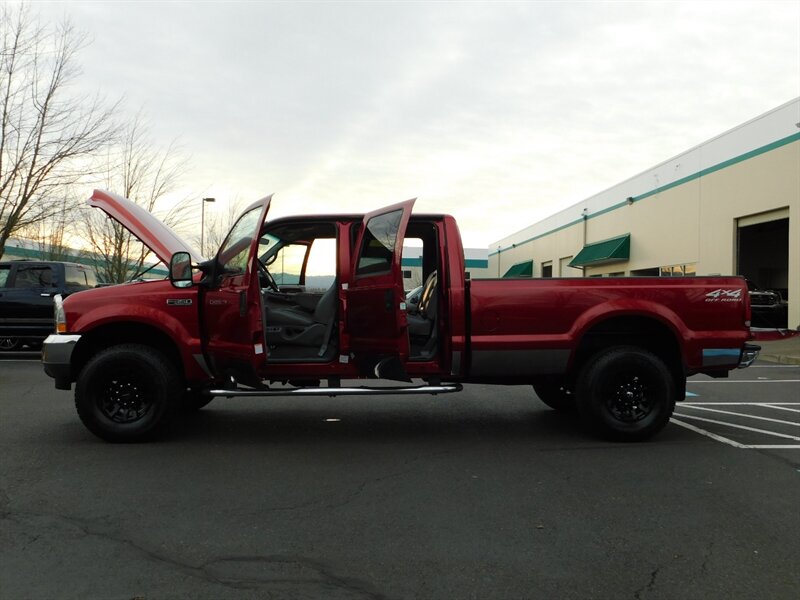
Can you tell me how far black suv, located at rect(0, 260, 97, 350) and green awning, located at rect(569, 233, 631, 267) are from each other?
73.5 ft

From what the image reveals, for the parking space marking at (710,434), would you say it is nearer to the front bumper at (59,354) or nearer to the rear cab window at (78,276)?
the front bumper at (59,354)

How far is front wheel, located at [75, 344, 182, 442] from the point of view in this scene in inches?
234

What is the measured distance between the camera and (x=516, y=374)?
622cm

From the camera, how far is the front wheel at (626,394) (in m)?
6.10

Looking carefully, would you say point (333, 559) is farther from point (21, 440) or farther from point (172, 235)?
point (172, 235)

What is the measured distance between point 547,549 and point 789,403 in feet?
21.4

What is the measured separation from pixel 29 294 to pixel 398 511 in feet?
40.1

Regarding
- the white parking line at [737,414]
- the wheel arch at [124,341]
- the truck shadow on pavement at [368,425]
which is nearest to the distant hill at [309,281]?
the wheel arch at [124,341]

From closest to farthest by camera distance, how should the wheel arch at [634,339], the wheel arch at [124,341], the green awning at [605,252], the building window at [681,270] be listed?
the wheel arch at [124,341], the wheel arch at [634,339], the building window at [681,270], the green awning at [605,252]

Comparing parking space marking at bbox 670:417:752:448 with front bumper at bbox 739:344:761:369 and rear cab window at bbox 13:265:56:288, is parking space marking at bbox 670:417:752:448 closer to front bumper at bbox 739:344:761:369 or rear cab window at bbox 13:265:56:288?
front bumper at bbox 739:344:761:369

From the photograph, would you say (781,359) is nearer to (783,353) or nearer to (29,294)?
(783,353)

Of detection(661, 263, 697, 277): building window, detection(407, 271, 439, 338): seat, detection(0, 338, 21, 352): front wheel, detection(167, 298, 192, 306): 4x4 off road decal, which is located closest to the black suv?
detection(0, 338, 21, 352): front wheel

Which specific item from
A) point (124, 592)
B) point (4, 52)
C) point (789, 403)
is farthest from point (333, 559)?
point (4, 52)

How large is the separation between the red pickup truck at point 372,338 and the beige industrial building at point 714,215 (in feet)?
22.1
